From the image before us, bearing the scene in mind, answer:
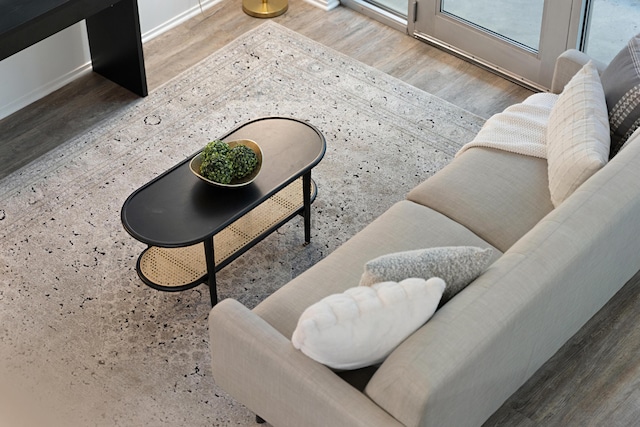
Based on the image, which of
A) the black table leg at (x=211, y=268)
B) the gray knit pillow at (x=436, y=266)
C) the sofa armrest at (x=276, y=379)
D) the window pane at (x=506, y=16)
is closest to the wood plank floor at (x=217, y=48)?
the window pane at (x=506, y=16)

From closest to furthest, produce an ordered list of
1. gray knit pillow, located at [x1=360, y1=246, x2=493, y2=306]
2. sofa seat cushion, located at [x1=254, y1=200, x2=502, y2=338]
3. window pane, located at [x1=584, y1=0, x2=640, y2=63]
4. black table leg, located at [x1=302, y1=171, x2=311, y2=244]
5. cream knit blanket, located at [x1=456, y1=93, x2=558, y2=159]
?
gray knit pillow, located at [x1=360, y1=246, x2=493, y2=306], sofa seat cushion, located at [x1=254, y1=200, x2=502, y2=338], cream knit blanket, located at [x1=456, y1=93, x2=558, y2=159], black table leg, located at [x1=302, y1=171, x2=311, y2=244], window pane, located at [x1=584, y1=0, x2=640, y2=63]

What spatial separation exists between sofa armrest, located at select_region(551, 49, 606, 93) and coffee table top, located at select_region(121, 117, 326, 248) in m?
0.99

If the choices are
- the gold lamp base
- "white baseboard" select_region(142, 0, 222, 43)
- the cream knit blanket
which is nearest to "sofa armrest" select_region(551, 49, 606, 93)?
the cream knit blanket

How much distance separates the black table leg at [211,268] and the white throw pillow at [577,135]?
1.18 metres

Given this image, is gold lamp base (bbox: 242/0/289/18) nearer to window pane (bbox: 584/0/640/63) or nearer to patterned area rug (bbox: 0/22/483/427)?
patterned area rug (bbox: 0/22/483/427)

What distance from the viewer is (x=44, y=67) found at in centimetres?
455

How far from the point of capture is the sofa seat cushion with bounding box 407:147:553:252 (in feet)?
10.5

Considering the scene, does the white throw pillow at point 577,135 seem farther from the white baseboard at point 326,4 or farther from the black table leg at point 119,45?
the white baseboard at point 326,4

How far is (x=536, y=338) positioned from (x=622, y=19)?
6.89 ft

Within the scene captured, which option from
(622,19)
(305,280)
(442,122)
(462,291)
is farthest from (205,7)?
(462,291)

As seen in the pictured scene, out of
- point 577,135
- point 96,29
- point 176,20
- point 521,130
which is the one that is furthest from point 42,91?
point 577,135

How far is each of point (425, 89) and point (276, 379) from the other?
→ 2.40 metres

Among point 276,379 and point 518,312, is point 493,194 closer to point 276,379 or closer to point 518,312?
point 518,312

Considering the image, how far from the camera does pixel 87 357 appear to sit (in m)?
3.33
